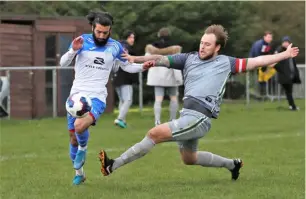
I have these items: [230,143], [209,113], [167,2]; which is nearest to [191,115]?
[209,113]

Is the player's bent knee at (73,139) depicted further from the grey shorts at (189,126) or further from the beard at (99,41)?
the grey shorts at (189,126)

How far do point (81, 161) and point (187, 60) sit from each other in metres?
1.69

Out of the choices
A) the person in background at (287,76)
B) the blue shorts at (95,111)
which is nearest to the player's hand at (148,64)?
the blue shorts at (95,111)

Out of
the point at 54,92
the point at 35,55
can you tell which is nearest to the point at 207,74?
the point at 54,92

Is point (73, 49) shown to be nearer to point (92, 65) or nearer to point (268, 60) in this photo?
point (92, 65)

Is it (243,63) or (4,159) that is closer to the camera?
(243,63)

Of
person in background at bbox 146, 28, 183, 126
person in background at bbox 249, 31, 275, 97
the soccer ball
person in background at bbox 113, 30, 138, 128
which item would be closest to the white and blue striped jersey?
the soccer ball

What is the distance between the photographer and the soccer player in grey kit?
281 inches

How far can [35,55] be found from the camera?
18453 mm

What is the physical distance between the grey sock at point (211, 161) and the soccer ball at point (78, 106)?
1.37m

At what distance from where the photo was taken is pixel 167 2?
3112cm

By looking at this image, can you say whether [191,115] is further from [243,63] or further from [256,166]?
[256,166]

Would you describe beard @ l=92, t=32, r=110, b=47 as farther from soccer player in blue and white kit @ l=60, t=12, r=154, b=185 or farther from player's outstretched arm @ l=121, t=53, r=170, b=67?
player's outstretched arm @ l=121, t=53, r=170, b=67

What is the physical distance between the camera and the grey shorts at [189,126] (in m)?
7.09
